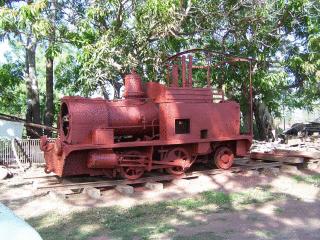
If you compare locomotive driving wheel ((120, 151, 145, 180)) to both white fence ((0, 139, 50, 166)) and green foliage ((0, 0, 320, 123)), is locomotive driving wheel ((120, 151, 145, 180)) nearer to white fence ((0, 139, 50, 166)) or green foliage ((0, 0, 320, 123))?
green foliage ((0, 0, 320, 123))

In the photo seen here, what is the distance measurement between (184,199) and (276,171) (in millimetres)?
3349

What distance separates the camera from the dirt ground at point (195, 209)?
617cm

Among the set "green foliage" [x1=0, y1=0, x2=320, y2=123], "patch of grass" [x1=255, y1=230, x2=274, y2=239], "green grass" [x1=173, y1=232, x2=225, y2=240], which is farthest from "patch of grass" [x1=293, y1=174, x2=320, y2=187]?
"green foliage" [x1=0, y1=0, x2=320, y2=123]

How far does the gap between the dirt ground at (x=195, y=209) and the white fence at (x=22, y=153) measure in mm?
2176

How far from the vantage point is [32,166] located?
12.3 metres

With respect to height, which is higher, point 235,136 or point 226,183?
point 235,136

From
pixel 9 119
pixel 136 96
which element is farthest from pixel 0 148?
pixel 136 96

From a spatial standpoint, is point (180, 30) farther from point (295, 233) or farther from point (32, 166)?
point (295, 233)

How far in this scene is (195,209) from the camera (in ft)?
24.7

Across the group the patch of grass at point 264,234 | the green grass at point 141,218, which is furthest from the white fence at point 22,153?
the patch of grass at point 264,234

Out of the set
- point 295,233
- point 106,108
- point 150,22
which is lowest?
point 295,233

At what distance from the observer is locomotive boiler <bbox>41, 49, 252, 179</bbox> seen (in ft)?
29.5

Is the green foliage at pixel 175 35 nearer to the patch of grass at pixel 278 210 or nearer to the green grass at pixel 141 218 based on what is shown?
the green grass at pixel 141 218

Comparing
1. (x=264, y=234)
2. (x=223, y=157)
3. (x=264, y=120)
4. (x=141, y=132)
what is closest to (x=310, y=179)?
(x=223, y=157)
